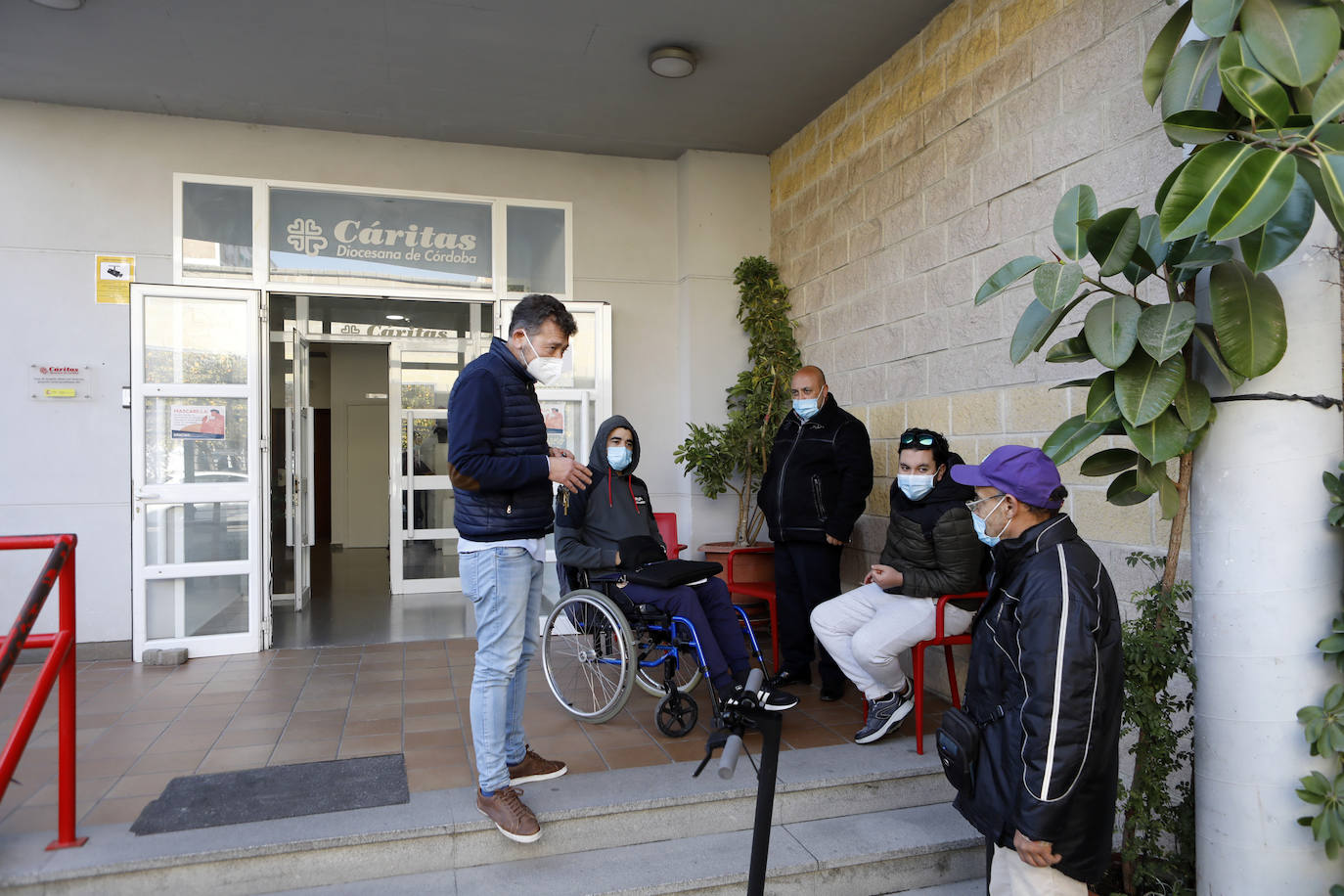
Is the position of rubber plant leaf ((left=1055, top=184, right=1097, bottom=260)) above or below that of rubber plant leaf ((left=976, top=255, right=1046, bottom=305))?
above

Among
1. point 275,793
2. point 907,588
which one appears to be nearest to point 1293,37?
point 907,588

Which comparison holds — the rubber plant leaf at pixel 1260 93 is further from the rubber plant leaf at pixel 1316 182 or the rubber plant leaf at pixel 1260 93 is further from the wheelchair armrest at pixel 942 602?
the wheelchair armrest at pixel 942 602

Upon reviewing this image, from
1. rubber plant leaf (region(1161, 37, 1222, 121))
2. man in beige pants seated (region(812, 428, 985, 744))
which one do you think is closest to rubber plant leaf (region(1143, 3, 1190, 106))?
rubber plant leaf (region(1161, 37, 1222, 121))

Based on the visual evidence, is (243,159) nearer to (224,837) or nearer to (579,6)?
(579,6)

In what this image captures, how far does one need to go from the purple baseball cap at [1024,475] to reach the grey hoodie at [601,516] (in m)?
1.94

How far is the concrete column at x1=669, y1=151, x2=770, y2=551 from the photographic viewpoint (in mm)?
5758

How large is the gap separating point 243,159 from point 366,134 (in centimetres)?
75

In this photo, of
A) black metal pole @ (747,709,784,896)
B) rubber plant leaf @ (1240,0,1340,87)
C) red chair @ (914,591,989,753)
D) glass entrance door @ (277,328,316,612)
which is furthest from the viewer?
glass entrance door @ (277,328,316,612)

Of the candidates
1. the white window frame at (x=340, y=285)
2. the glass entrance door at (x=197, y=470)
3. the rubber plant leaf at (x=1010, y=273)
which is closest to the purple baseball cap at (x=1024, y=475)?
the rubber plant leaf at (x=1010, y=273)

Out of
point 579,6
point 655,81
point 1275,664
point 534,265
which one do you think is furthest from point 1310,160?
point 534,265

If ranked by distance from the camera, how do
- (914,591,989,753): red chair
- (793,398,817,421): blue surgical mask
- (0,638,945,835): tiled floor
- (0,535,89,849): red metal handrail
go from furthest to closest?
(793,398,817,421): blue surgical mask, (914,591,989,753): red chair, (0,638,945,835): tiled floor, (0,535,89,849): red metal handrail

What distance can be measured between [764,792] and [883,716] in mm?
2007

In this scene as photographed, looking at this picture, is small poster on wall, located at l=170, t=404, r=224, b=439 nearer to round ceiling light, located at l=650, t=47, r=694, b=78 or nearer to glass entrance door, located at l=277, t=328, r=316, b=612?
glass entrance door, located at l=277, t=328, r=316, b=612

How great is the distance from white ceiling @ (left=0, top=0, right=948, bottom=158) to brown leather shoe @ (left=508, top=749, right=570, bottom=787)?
10.7ft
